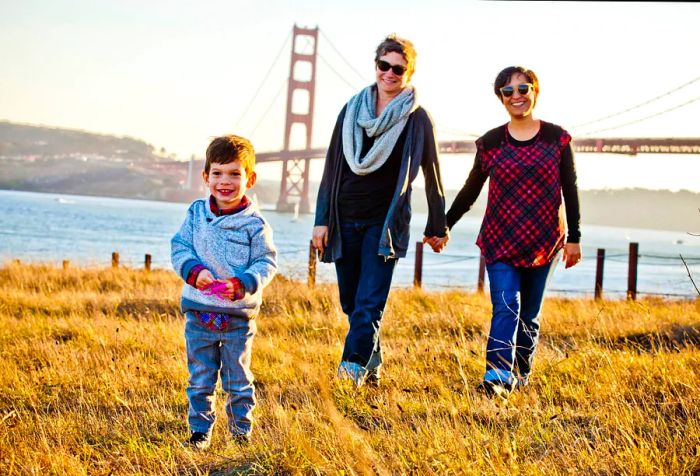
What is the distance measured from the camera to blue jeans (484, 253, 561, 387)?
2996mm

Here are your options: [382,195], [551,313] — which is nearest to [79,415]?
[382,195]

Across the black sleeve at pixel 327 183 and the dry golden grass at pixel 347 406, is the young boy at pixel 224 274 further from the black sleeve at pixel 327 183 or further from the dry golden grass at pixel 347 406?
the black sleeve at pixel 327 183

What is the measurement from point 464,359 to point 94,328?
2.03 m

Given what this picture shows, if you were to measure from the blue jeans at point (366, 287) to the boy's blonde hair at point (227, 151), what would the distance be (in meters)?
0.80

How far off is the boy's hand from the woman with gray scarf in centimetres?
87

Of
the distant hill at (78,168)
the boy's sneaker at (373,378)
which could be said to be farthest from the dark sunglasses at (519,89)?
the distant hill at (78,168)

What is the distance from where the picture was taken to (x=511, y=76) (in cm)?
306

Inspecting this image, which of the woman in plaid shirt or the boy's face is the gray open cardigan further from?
the boy's face

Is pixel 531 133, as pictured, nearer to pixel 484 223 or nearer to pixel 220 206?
pixel 484 223

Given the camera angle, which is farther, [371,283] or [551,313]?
[551,313]

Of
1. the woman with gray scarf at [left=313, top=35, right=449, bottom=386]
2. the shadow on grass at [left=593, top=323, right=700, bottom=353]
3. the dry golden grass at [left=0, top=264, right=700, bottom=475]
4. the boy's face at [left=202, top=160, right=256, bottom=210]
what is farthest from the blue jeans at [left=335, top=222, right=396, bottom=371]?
the shadow on grass at [left=593, top=323, right=700, bottom=353]

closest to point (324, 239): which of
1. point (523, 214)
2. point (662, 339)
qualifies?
point (523, 214)

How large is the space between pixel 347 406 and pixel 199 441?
0.59 meters

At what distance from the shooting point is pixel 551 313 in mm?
5691
